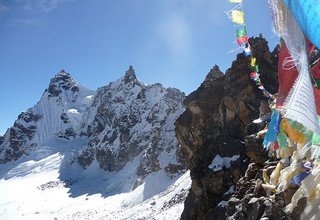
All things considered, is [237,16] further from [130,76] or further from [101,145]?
[130,76]

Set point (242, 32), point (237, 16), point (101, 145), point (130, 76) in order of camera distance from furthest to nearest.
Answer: point (130, 76)
point (101, 145)
point (242, 32)
point (237, 16)

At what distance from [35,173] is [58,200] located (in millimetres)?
42430

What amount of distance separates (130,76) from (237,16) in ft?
470

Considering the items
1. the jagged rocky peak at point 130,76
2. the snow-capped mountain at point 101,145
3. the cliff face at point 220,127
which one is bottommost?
the cliff face at point 220,127

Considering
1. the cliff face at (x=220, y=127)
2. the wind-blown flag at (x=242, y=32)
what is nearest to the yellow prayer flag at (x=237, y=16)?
the wind-blown flag at (x=242, y=32)

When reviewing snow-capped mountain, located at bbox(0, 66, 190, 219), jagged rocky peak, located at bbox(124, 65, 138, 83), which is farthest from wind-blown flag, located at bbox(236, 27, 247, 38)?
jagged rocky peak, located at bbox(124, 65, 138, 83)

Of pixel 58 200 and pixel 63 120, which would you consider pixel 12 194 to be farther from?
pixel 63 120

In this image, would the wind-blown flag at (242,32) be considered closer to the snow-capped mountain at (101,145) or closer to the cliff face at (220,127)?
the cliff face at (220,127)

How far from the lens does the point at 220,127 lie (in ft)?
94.7

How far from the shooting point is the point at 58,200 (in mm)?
96938


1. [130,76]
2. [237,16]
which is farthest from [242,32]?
[130,76]

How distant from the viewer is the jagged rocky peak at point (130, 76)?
151m

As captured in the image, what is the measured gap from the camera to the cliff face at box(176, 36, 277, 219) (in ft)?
74.9

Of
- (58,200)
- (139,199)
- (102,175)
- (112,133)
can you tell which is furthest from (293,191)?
(112,133)
